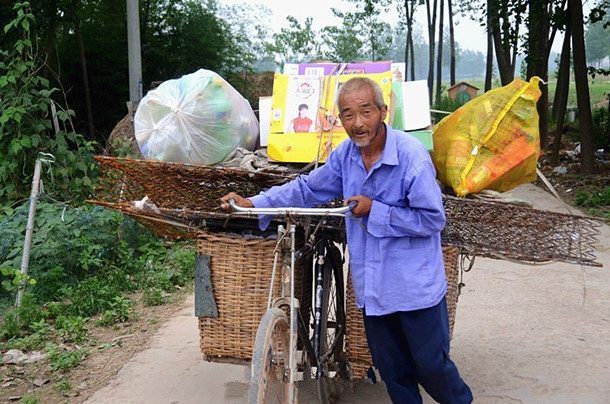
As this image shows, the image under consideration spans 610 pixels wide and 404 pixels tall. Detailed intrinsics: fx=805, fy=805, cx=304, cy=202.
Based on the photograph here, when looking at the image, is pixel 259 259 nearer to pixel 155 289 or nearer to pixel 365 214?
pixel 365 214

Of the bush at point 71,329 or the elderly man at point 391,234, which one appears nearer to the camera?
the elderly man at point 391,234

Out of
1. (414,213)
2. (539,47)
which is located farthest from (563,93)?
(414,213)

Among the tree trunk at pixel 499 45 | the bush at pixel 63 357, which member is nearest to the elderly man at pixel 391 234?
the bush at pixel 63 357

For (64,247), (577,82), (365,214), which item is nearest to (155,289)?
(64,247)

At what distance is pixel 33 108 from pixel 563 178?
376 inches

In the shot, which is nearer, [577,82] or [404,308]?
[404,308]

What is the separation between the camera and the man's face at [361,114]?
9.93 ft

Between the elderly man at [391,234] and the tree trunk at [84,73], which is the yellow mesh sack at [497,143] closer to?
the elderly man at [391,234]

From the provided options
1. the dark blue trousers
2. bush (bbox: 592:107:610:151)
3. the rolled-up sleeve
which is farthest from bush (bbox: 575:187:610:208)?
the rolled-up sleeve

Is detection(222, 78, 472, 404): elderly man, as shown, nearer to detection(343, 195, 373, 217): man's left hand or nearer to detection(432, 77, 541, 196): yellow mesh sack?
detection(343, 195, 373, 217): man's left hand

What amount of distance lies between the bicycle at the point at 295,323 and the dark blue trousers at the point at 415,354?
358mm

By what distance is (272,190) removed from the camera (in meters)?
3.41

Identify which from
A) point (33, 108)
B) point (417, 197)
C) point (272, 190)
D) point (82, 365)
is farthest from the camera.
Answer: point (33, 108)

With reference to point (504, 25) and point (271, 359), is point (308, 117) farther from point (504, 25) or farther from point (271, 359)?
point (504, 25)
